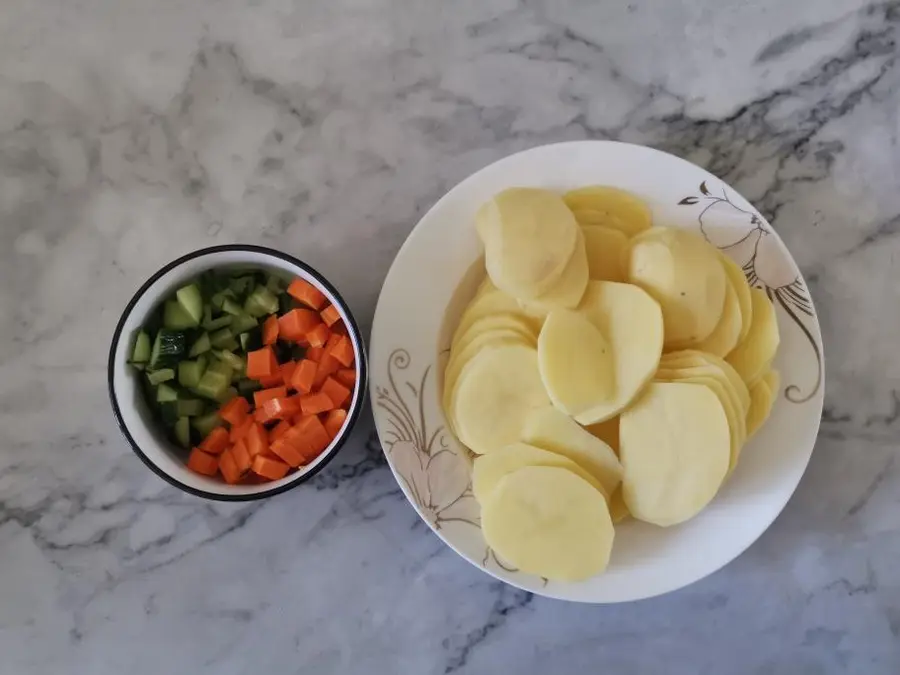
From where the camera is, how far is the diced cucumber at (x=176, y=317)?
0.90m

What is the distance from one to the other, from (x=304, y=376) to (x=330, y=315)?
0.24 ft

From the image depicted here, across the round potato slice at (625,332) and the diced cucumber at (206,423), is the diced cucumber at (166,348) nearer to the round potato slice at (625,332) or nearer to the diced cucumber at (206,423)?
the diced cucumber at (206,423)

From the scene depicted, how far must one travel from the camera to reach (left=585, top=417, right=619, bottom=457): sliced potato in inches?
34.6

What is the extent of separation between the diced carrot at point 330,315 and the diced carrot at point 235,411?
129mm

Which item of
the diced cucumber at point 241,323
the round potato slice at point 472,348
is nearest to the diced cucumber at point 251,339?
the diced cucumber at point 241,323

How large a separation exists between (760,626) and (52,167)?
3.44 ft

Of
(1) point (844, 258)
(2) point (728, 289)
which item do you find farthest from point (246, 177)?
(1) point (844, 258)

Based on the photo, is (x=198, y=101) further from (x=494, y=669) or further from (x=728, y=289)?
(x=494, y=669)

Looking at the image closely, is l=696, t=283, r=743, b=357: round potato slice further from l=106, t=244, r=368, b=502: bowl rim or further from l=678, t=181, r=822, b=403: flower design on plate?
l=106, t=244, r=368, b=502: bowl rim

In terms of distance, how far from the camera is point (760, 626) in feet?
3.33

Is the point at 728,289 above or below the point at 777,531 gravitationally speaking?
above

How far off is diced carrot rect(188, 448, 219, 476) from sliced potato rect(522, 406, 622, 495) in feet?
1.15

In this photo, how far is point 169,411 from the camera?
0.92 meters

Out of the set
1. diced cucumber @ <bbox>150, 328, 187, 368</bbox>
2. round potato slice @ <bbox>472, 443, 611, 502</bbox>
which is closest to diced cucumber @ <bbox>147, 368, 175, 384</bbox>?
diced cucumber @ <bbox>150, 328, 187, 368</bbox>
